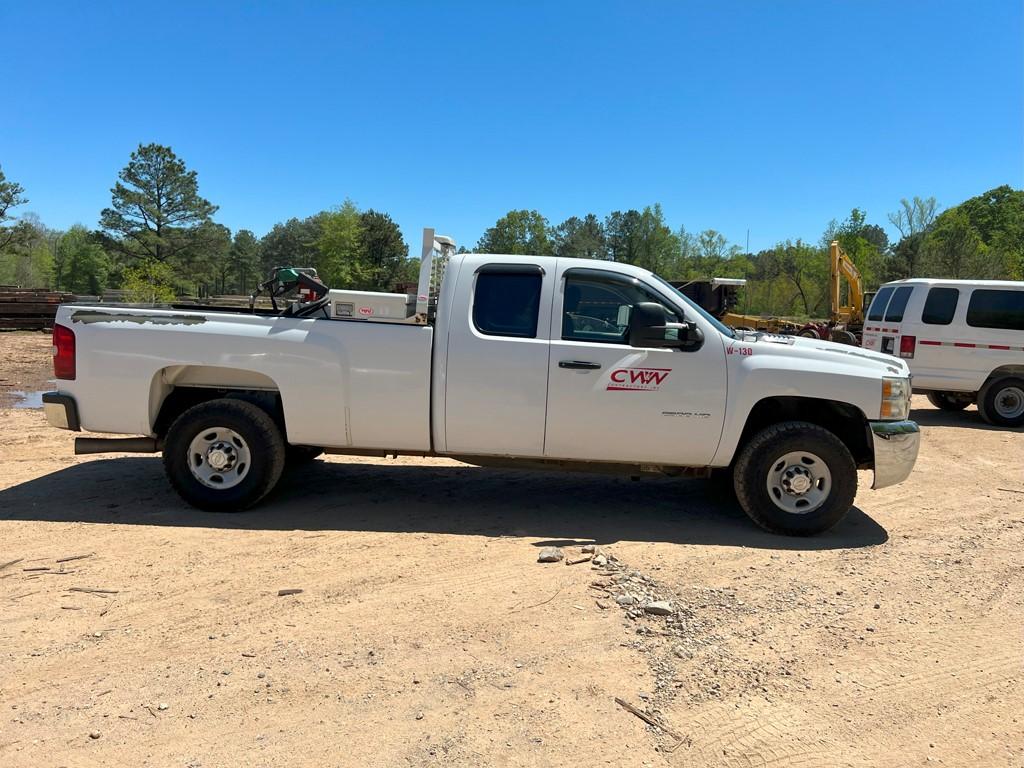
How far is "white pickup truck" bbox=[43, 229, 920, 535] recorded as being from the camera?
16.5 ft

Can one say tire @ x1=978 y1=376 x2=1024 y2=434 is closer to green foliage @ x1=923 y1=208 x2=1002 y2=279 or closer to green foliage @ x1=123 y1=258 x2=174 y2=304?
green foliage @ x1=923 y1=208 x2=1002 y2=279

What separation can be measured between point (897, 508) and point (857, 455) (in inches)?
42.6

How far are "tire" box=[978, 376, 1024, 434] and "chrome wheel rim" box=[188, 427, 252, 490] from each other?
36.1 ft

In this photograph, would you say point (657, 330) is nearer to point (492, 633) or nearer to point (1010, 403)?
point (492, 633)

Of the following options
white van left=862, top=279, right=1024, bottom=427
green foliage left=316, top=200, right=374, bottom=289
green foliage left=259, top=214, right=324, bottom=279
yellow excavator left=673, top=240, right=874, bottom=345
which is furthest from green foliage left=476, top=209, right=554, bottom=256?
white van left=862, top=279, right=1024, bottom=427

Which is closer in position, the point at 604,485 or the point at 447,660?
the point at 447,660

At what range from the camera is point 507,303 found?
520cm

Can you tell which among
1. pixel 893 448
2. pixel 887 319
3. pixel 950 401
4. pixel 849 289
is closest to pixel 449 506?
pixel 893 448

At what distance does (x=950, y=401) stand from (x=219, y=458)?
12.2 meters

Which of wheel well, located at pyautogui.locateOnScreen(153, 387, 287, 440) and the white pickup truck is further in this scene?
wheel well, located at pyautogui.locateOnScreen(153, 387, 287, 440)

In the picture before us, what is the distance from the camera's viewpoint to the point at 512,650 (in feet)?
11.1

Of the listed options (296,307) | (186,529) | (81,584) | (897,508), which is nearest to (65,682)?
(81,584)

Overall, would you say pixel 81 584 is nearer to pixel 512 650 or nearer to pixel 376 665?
pixel 376 665

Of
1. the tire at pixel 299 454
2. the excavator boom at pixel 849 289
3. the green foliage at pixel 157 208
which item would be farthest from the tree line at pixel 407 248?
the tire at pixel 299 454
